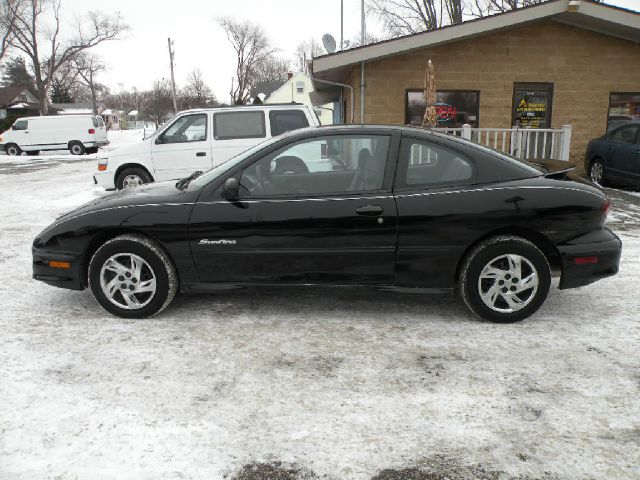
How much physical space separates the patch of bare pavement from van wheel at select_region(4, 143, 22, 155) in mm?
28874

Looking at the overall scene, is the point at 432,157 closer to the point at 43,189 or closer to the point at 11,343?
the point at 11,343

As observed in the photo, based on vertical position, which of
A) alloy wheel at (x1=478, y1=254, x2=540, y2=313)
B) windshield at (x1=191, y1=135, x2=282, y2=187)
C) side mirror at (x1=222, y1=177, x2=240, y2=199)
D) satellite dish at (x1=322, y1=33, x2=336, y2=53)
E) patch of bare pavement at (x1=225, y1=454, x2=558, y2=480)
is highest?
satellite dish at (x1=322, y1=33, x2=336, y2=53)

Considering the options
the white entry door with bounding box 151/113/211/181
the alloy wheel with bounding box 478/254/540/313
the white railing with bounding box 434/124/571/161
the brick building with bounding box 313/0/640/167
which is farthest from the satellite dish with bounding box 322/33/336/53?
the alloy wheel with bounding box 478/254/540/313

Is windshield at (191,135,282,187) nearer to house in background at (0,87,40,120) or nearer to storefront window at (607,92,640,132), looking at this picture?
storefront window at (607,92,640,132)

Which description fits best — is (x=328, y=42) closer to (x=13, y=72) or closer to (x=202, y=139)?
(x=202, y=139)

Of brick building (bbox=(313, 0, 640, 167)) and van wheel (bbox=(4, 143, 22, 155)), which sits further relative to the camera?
van wheel (bbox=(4, 143, 22, 155))

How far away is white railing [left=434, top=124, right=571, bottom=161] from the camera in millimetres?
10649

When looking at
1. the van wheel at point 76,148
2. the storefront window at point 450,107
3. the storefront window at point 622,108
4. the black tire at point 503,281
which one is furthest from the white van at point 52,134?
the black tire at point 503,281

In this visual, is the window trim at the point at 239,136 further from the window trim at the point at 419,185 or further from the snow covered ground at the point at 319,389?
the window trim at the point at 419,185

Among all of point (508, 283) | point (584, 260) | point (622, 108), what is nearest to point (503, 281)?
point (508, 283)

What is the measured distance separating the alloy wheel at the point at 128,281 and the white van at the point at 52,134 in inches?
977

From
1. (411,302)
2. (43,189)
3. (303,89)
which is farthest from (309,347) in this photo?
(303,89)

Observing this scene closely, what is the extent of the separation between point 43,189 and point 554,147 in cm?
1160

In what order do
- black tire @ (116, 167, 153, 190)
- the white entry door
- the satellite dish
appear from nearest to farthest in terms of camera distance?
the white entry door < black tire @ (116, 167, 153, 190) < the satellite dish
